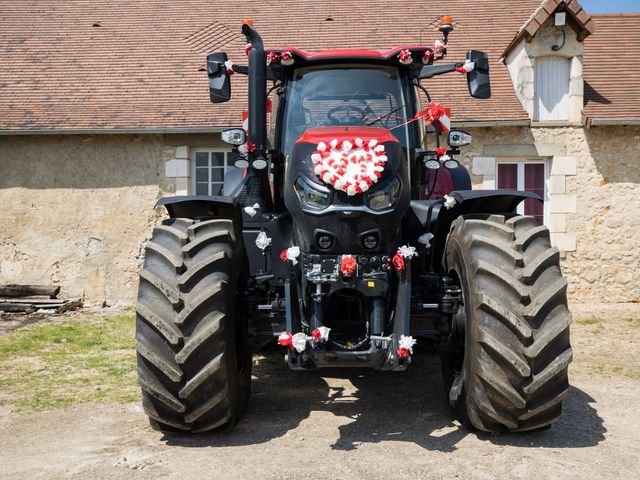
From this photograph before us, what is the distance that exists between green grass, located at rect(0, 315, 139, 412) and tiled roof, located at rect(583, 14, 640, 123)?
780 centimetres

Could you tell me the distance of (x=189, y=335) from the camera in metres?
3.81

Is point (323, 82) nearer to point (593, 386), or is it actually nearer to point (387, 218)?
point (387, 218)

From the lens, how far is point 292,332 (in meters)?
3.92

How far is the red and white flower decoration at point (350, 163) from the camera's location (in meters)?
3.79

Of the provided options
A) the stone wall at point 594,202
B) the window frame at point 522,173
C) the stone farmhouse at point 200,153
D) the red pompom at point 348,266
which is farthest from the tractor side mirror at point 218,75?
the window frame at point 522,173

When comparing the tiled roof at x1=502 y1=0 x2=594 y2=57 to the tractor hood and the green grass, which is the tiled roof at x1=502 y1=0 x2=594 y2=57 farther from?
the tractor hood

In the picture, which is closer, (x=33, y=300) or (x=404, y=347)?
(x=404, y=347)

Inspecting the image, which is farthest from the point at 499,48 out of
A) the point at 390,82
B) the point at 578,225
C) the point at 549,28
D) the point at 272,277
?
the point at 272,277

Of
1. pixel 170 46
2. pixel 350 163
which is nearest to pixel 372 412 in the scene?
pixel 350 163

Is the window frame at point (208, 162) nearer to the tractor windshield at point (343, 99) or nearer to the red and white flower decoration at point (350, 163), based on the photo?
the tractor windshield at point (343, 99)

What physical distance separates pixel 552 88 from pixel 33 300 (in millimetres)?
8806

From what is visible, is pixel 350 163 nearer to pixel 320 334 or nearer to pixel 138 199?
pixel 320 334

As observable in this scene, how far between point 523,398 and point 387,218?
1218 mm

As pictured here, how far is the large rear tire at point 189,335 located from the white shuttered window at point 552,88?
27.8 ft
